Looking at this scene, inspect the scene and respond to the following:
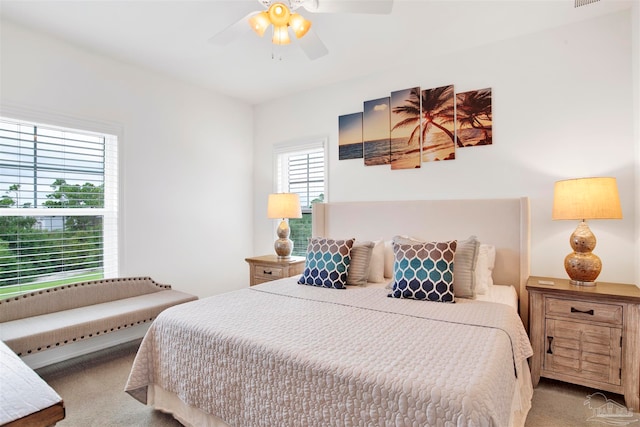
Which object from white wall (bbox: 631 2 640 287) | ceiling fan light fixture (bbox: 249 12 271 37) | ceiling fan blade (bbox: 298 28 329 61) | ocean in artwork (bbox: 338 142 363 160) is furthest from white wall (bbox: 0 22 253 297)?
white wall (bbox: 631 2 640 287)

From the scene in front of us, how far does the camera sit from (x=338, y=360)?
136 centimetres

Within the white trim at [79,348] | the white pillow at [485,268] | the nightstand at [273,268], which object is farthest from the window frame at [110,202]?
the white pillow at [485,268]

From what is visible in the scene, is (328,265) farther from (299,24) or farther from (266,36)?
(266,36)

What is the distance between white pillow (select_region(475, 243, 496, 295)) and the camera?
2426mm

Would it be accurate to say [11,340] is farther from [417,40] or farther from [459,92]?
[459,92]

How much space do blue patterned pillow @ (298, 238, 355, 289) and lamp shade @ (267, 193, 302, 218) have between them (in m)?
0.93

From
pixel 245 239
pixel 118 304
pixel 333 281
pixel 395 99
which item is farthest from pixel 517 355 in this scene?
pixel 245 239

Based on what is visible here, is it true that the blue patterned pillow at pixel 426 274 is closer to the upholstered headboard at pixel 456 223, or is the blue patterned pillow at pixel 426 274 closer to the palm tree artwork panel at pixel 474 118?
the upholstered headboard at pixel 456 223

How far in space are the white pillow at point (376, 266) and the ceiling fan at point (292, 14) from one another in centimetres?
174

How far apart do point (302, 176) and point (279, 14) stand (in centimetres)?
233

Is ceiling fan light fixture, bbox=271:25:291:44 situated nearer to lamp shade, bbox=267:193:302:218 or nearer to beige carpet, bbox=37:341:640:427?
lamp shade, bbox=267:193:302:218

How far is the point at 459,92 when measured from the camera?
308cm

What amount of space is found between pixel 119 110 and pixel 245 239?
2.09 meters

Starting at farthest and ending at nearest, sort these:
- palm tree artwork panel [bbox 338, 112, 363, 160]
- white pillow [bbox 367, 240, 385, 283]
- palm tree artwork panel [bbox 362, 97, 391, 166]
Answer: palm tree artwork panel [bbox 338, 112, 363, 160] → palm tree artwork panel [bbox 362, 97, 391, 166] → white pillow [bbox 367, 240, 385, 283]
